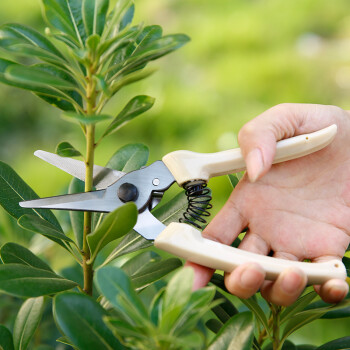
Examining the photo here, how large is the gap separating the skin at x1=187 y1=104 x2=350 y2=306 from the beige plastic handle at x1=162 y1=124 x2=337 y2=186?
37mm

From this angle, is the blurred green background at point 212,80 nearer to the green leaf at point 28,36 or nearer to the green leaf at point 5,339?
the green leaf at point 5,339

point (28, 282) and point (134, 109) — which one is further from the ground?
point (134, 109)

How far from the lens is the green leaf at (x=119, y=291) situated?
73 centimetres

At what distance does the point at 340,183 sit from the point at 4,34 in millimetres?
877

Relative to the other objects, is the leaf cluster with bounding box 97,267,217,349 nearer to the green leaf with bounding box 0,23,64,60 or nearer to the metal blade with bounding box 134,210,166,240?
the metal blade with bounding box 134,210,166,240

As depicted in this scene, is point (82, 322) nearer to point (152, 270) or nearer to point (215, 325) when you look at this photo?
point (152, 270)

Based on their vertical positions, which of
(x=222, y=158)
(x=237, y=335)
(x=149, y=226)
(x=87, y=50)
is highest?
(x=87, y=50)

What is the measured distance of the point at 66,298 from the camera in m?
0.81

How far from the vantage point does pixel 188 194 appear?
1.10m

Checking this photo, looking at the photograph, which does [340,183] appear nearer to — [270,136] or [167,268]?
[270,136]

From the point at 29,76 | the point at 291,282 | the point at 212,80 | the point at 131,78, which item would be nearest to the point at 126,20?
the point at 131,78

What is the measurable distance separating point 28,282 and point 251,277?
0.41m

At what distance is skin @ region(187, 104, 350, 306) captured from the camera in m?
1.08

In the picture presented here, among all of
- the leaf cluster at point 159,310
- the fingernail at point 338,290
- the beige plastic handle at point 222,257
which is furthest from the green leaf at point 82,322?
the fingernail at point 338,290
